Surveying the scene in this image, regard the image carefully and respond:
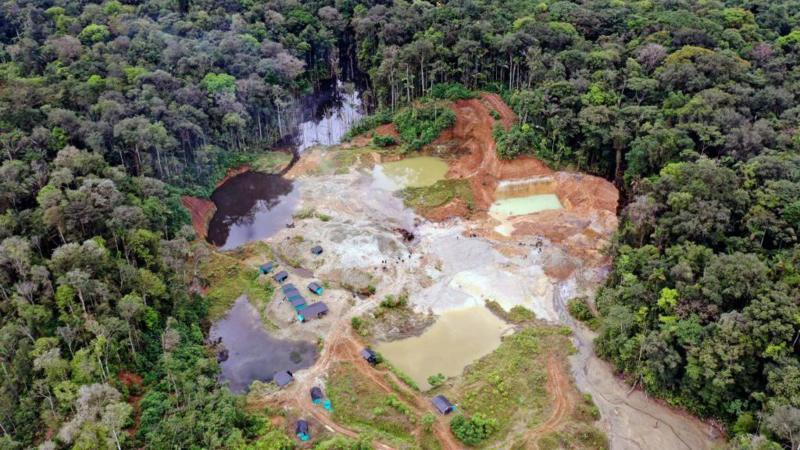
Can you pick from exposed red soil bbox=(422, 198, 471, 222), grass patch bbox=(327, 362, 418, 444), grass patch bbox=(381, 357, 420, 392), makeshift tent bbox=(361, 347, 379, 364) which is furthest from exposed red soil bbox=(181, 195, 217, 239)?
grass patch bbox=(381, 357, 420, 392)

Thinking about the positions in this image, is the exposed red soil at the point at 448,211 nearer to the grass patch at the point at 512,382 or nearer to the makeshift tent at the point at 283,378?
the grass patch at the point at 512,382

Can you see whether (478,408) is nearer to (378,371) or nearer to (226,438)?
(378,371)

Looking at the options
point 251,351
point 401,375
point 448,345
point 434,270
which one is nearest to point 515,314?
point 448,345

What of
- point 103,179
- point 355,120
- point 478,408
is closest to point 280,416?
point 478,408

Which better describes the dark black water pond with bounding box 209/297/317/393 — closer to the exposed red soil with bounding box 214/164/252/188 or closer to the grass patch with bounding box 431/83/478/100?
the exposed red soil with bounding box 214/164/252/188

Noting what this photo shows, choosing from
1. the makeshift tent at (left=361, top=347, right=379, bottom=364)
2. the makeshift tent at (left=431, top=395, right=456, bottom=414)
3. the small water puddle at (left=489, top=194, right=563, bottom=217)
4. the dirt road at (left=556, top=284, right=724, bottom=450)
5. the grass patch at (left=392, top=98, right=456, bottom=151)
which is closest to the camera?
the dirt road at (left=556, top=284, right=724, bottom=450)
